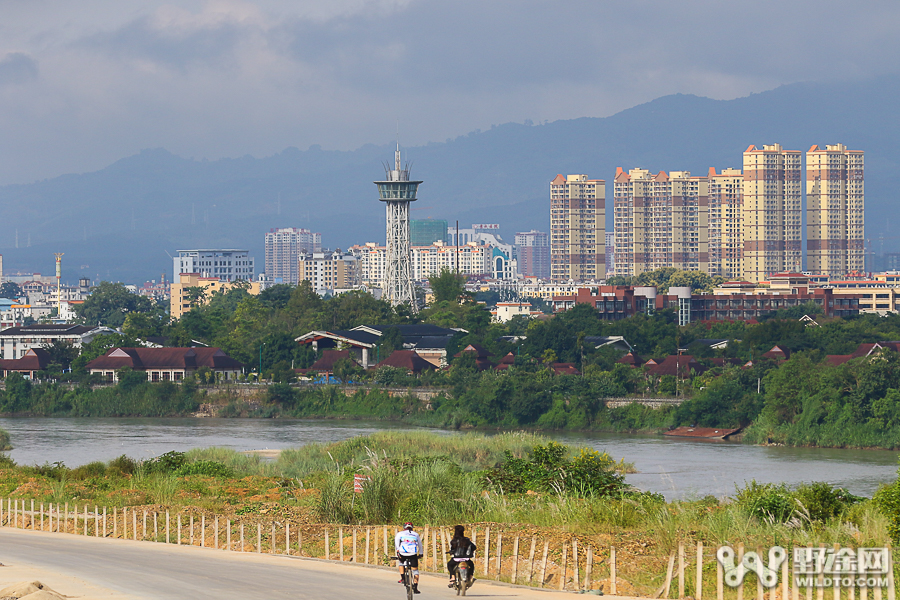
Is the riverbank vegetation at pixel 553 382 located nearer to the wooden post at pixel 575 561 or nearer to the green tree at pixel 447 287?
the green tree at pixel 447 287

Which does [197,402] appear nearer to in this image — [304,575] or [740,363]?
[740,363]

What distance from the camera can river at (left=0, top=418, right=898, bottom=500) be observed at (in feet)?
116

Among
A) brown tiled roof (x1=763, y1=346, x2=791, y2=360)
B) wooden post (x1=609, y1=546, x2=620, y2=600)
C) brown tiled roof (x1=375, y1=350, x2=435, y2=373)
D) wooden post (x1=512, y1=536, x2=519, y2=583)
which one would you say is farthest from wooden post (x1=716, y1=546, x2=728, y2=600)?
brown tiled roof (x1=375, y1=350, x2=435, y2=373)

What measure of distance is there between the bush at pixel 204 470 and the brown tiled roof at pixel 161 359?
37.7m

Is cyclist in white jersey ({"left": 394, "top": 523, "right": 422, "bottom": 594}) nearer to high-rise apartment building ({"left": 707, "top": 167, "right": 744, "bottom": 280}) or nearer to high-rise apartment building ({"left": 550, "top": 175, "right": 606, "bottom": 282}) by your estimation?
high-rise apartment building ({"left": 707, "top": 167, "right": 744, "bottom": 280})

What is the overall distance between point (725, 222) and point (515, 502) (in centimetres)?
13992

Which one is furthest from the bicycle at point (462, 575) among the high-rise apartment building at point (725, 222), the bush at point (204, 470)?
the high-rise apartment building at point (725, 222)

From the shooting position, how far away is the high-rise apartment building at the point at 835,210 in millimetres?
145500

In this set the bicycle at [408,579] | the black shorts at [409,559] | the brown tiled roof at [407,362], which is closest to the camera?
the bicycle at [408,579]

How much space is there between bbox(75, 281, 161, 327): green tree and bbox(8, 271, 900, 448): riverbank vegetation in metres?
30.0

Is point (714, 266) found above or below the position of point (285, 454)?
above

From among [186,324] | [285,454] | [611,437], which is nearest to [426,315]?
[186,324]

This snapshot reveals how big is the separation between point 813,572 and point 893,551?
4.36 feet

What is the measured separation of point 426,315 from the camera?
84250 millimetres
